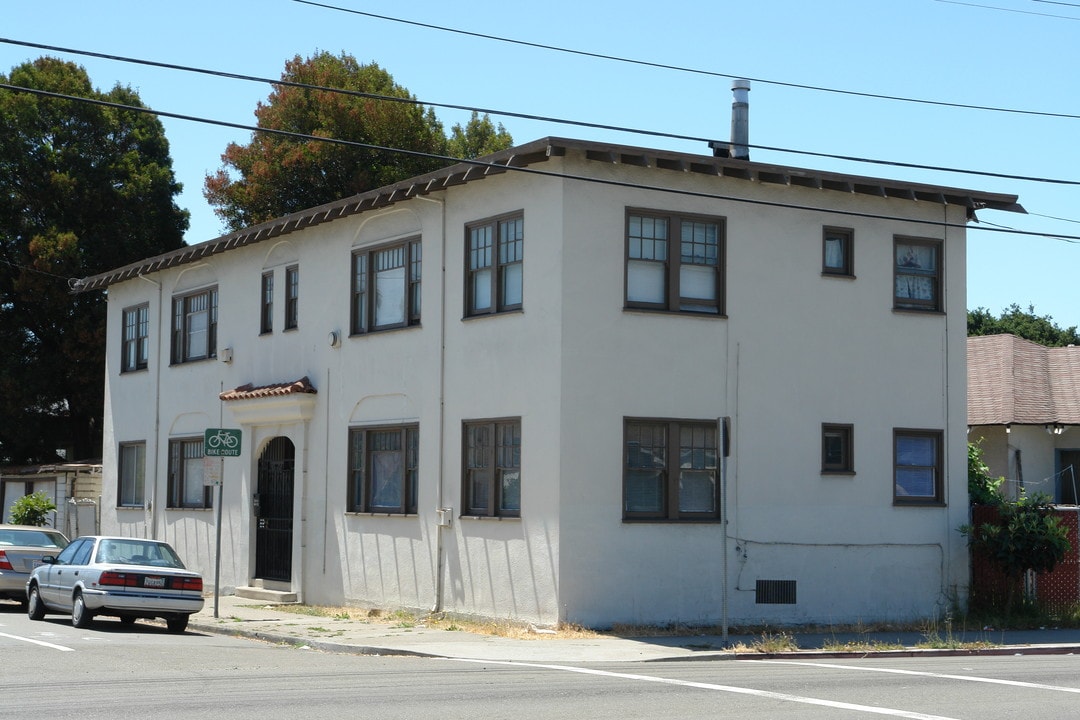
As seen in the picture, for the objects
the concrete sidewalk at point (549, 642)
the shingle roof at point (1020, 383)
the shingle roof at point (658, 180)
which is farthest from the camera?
the shingle roof at point (1020, 383)

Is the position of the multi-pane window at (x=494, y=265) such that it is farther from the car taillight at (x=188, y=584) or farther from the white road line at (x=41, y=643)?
the white road line at (x=41, y=643)

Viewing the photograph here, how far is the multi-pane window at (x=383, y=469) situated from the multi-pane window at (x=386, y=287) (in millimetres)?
1827

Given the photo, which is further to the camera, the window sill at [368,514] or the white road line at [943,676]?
the window sill at [368,514]

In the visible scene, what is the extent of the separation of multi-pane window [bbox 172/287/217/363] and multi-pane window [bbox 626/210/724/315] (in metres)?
12.2

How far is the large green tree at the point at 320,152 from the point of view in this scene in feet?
147

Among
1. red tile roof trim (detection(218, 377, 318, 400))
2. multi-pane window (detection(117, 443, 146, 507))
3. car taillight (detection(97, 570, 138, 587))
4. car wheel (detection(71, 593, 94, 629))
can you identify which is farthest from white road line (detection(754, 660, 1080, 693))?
multi-pane window (detection(117, 443, 146, 507))

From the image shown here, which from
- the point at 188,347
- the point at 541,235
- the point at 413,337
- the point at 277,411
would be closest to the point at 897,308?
the point at 541,235

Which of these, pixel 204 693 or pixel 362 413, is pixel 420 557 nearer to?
pixel 362 413

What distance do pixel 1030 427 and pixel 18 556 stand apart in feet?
68.8

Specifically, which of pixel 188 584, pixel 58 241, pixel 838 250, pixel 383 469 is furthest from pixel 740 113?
pixel 58 241

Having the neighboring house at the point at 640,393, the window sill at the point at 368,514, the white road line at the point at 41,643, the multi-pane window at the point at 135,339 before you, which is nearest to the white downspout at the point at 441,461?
the neighboring house at the point at 640,393

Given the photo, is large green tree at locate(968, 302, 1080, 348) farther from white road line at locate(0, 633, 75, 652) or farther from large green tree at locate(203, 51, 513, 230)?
white road line at locate(0, 633, 75, 652)

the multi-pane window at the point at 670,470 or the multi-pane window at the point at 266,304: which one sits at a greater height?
the multi-pane window at the point at 266,304

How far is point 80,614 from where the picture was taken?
803 inches
